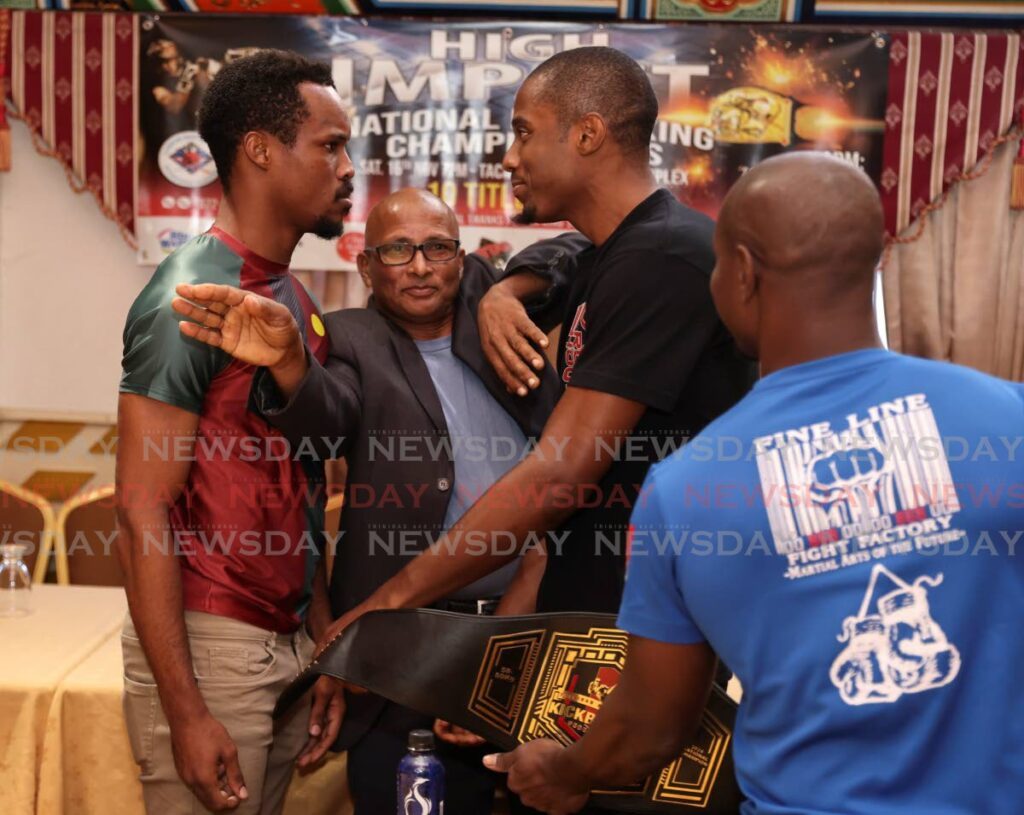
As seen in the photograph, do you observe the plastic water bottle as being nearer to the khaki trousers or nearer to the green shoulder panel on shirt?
the khaki trousers

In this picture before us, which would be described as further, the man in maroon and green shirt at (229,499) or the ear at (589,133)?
the ear at (589,133)

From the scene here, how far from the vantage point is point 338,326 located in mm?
2363

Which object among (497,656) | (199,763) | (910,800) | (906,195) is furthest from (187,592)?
(906,195)

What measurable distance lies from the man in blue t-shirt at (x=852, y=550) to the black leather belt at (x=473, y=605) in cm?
105

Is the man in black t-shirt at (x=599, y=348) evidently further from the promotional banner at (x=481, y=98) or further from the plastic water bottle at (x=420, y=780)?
the promotional banner at (x=481, y=98)

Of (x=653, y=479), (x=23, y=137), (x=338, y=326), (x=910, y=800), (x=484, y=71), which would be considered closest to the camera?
(x=910, y=800)

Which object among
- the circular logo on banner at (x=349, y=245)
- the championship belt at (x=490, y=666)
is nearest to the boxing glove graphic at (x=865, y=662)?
the championship belt at (x=490, y=666)

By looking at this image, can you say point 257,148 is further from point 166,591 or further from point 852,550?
point 852,550

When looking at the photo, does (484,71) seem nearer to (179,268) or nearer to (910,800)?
(179,268)

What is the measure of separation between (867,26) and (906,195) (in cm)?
85

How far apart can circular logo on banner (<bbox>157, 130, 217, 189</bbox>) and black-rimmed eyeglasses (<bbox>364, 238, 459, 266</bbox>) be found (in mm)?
3233

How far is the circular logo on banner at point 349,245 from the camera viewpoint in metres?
5.36

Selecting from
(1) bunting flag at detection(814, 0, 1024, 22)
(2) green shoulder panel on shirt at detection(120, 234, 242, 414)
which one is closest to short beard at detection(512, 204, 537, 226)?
(2) green shoulder panel on shirt at detection(120, 234, 242, 414)

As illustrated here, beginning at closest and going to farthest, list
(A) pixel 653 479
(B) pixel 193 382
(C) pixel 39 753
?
(A) pixel 653 479, (B) pixel 193 382, (C) pixel 39 753
